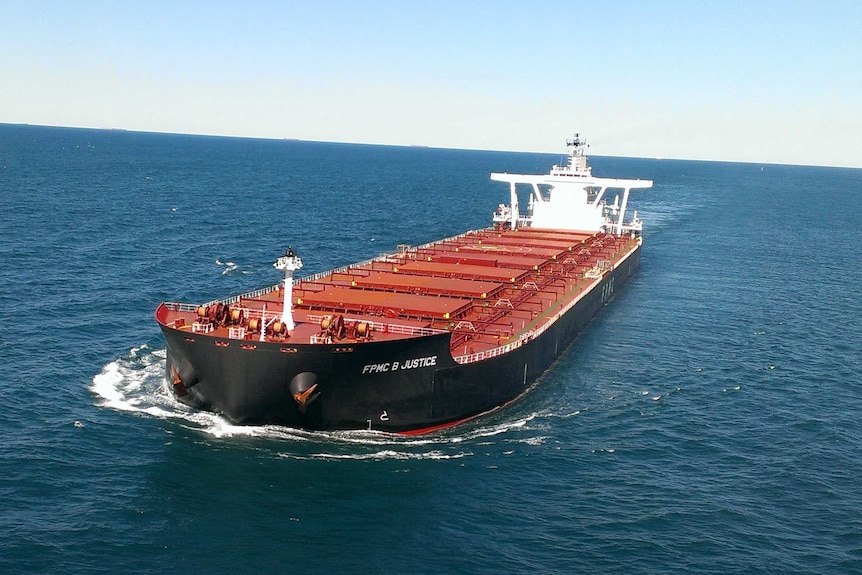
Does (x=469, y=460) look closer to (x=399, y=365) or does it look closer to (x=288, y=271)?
(x=399, y=365)

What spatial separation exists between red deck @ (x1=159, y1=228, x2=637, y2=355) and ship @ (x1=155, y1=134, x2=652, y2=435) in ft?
0.35

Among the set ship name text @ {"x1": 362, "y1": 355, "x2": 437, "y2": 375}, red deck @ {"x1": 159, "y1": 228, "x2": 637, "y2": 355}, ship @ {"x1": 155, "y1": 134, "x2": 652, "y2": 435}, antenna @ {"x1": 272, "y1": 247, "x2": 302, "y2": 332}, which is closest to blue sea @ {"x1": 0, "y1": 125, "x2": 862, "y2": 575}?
ship @ {"x1": 155, "y1": 134, "x2": 652, "y2": 435}

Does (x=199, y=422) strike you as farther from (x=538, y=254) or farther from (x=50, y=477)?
(x=538, y=254)

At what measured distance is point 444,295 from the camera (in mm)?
47250

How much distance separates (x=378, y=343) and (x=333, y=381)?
8.09ft

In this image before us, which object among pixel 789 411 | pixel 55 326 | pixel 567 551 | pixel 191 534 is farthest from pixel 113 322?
pixel 789 411

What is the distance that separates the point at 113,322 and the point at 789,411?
40.4 metres

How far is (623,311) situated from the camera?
210 feet

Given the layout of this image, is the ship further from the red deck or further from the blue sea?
the blue sea

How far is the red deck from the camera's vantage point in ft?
128

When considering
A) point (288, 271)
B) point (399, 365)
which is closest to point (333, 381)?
point (399, 365)

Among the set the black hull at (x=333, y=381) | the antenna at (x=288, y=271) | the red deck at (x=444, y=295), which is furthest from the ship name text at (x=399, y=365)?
the antenna at (x=288, y=271)

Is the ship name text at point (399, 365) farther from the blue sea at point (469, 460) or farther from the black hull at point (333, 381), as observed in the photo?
the blue sea at point (469, 460)

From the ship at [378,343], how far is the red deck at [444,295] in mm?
106
